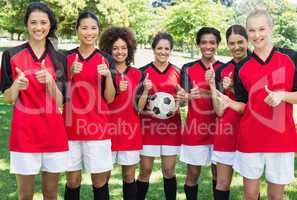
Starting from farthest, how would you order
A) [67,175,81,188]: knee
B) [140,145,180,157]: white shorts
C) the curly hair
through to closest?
[140,145,180,157]: white shorts → the curly hair → [67,175,81,188]: knee

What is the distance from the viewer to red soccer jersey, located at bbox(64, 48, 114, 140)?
10.9 ft

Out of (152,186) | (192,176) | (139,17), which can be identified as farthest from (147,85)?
(139,17)

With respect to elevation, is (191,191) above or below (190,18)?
below

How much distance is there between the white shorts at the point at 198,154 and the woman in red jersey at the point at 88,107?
34.7 inches

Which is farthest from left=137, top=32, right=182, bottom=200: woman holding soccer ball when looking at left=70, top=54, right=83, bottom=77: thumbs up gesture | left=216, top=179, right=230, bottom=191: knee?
left=70, top=54, right=83, bottom=77: thumbs up gesture

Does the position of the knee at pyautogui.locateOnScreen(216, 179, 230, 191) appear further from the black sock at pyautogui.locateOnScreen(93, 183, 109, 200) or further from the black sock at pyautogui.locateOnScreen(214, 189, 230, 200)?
the black sock at pyautogui.locateOnScreen(93, 183, 109, 200)

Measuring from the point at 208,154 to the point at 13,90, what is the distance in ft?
6.78

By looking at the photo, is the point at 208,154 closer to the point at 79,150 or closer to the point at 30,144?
the point at 79,150

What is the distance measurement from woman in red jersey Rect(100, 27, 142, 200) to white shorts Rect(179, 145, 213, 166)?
509 mm

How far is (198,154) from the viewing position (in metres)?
3.82

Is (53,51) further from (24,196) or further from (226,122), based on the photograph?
(226,122)

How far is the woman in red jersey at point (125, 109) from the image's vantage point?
3.69 meters

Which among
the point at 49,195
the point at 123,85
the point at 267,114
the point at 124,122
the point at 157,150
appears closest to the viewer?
the point at 267,114

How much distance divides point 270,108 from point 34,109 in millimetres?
1935
